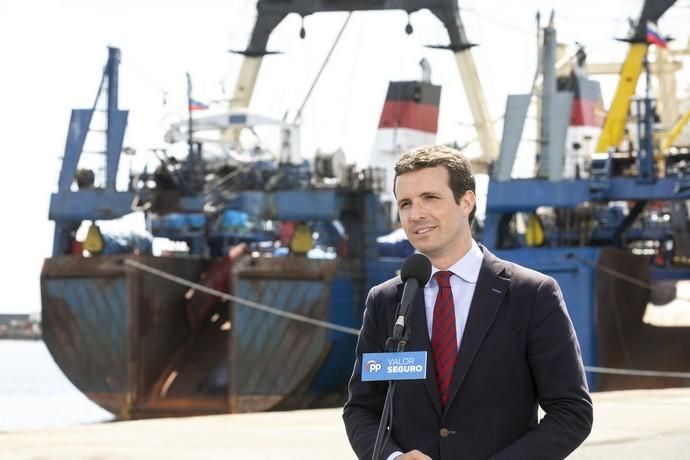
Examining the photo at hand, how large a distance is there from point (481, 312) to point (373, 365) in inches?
13.5

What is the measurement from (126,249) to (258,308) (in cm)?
535

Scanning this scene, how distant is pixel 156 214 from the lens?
31391 mm

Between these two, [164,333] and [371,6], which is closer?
[164,333]

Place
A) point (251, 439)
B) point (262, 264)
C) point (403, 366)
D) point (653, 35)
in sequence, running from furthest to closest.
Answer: point (653, 35)
point (262, 264)
point (251, 439)
point (403, 366)

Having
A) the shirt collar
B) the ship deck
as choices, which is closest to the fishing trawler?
the ship deck

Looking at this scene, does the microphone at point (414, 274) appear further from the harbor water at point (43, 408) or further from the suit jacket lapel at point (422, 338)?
the harbor water at point (43, 408)

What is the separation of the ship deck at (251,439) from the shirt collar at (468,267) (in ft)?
7.23

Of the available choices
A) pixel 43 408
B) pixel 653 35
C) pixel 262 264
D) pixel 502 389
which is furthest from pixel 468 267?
pixel 43 408

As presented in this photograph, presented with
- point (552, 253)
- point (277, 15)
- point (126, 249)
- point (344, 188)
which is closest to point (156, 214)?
point (126, 249)

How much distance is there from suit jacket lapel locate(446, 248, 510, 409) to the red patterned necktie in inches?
1.5

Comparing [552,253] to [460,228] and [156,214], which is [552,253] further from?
[460,228]

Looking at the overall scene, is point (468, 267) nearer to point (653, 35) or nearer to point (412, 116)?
point (653, 35)

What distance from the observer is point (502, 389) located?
4.00 meters

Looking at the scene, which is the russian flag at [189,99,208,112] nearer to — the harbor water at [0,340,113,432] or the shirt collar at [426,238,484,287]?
the harbor water at [0,340,113,432]
